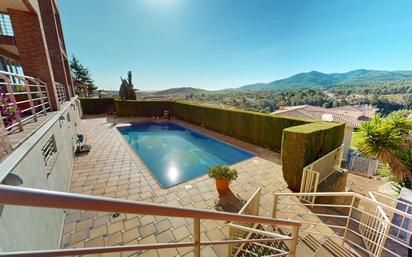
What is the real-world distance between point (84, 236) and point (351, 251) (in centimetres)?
562

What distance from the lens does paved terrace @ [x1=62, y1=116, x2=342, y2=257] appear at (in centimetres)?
370

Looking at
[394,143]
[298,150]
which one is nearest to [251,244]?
[298,150]

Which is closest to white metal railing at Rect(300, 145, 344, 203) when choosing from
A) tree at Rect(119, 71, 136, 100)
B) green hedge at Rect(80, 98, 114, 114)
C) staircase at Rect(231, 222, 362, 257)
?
staircase at Rect(231, 222, 362, 257)

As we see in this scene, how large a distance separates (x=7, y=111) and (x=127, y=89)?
18283 mm

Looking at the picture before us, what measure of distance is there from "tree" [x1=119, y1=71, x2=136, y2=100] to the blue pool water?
281 inches

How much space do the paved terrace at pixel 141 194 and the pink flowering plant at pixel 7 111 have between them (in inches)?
101

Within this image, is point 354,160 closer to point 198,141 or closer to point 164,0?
point 198,141

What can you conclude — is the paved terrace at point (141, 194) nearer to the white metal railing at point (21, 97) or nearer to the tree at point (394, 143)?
the white metal railing at point (21, 97)

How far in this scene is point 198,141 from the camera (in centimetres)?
1190

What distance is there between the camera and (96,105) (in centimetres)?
2111

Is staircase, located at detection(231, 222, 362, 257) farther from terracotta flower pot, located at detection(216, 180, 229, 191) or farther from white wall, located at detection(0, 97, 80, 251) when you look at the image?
white wall, located at detection(0, 97, 80, 251)

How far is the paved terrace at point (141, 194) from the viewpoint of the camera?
3701mm

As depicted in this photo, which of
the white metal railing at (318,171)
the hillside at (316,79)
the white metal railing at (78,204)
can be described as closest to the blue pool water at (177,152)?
the white metal railing at (318,171)

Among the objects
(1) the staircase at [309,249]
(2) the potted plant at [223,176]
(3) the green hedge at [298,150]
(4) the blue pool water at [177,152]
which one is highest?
(3) the green hedge at [298,150]
